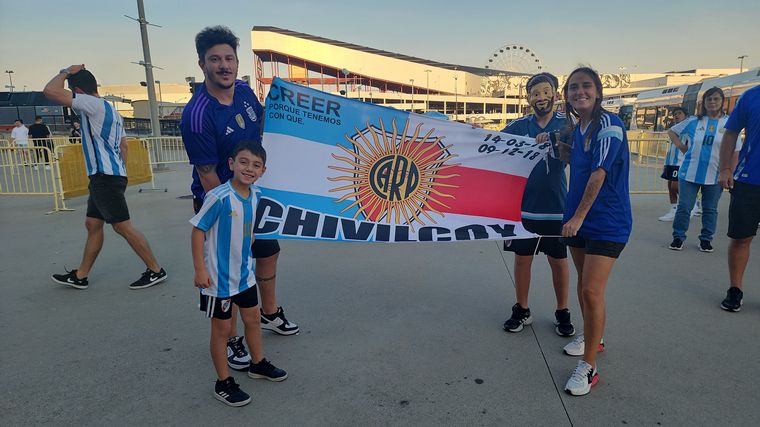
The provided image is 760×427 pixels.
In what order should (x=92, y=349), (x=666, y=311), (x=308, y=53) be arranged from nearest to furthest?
(x=92, y=349), (x=666, y=311), (x=308, y=53)

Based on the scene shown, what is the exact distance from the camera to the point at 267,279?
340cm

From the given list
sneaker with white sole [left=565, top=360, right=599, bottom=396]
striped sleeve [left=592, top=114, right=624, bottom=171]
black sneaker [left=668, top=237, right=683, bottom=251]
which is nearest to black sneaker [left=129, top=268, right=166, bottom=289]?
sneaker with white sole [left=565, top=360, right=599, bottom=396]

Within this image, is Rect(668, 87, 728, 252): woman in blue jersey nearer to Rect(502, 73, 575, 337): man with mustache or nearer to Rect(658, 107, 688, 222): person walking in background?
Rect(658, 107, 688, 222): person walking in background

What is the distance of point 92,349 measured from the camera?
3.26m

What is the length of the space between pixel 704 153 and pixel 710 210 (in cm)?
70

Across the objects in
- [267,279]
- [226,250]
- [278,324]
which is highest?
[226,250]

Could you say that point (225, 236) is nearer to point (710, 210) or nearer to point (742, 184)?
point (742, 184)

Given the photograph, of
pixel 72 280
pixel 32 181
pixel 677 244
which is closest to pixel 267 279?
pixel 72 280

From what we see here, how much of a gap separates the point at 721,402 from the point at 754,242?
4422 mm

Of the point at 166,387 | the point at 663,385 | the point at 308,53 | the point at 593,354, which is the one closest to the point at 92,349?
the point at 166,387

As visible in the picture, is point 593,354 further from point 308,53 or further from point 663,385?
point 308,53

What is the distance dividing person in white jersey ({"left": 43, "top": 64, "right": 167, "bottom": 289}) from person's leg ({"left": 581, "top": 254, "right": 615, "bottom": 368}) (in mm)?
3867

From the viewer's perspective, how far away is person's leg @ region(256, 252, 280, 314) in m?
3.34

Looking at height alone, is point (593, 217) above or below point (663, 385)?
above
